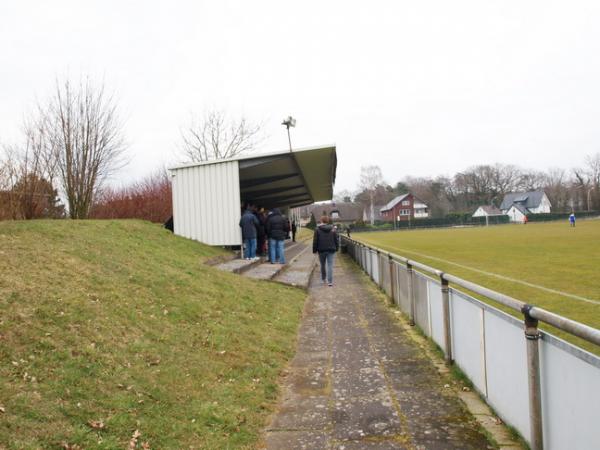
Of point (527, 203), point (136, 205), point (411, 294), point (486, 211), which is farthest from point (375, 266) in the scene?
point (527, 203)

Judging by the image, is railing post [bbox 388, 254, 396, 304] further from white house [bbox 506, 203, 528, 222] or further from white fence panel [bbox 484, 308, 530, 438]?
white house [bbox 506, 203, 528, 222]

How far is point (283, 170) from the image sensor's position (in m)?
17.1

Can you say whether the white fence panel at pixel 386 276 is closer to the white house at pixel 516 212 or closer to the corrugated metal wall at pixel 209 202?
the corrugated metal wall at pixel 209 202

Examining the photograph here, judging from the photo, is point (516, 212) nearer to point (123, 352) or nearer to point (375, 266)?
point (375, 266)

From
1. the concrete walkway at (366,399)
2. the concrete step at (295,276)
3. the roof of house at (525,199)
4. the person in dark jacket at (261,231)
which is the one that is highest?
the roof of house at (525,199)

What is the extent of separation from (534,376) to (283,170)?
1485 cm

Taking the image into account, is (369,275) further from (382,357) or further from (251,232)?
(382,357)

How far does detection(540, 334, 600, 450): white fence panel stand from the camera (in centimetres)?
209

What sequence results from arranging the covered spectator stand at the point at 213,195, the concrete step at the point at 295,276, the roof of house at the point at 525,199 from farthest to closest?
the roof of house at the point at 525,199 < the covered spectator stand at the point at 213,195 < the concrete step at the point at 295,276

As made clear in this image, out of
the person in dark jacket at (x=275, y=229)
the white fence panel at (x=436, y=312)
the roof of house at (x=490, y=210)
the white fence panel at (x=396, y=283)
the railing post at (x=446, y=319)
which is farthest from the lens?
the roof of house at (x=490, y=210)

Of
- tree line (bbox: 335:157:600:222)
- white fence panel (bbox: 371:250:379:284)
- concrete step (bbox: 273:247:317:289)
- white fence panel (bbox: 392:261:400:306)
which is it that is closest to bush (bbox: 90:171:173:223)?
concrete step (bbox: 273:247:317:289)

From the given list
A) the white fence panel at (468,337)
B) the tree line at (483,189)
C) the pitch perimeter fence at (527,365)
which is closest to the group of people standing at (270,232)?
the pitch perimeter fence at (527,365)

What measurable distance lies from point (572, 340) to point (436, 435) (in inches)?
136

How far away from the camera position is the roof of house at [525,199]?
97.6 m
